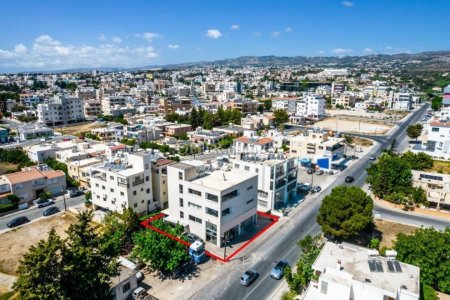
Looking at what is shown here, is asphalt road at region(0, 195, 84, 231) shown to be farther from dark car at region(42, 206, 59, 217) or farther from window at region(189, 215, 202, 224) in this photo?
window at region(189, 215, 202, 224)

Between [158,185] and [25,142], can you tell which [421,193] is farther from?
[25,142]

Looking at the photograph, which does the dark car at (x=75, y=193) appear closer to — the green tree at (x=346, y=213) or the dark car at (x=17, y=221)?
the dark car at (x=17, y=221)

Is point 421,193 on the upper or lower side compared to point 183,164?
lower

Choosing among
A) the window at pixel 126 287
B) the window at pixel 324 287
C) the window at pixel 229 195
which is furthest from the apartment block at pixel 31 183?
the window at pixel 324 287

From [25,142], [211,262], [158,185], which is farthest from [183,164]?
[25,142]

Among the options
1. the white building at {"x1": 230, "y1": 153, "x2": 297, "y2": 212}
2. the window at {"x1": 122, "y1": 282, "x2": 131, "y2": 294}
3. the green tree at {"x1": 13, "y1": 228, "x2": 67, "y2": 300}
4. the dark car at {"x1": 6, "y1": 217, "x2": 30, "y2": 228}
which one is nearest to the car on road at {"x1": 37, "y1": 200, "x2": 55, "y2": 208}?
the dark car at {"x1": 6, "y1": 217, "x2": 30, "y2": 228}
